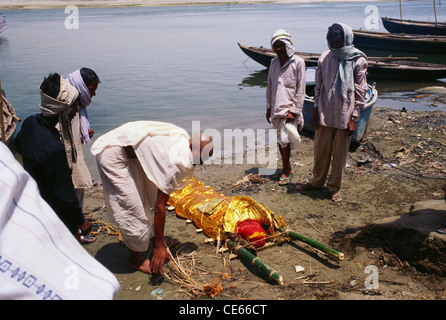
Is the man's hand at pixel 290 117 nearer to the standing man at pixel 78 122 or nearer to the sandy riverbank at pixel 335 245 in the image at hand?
the sandy riverbank at pixel 335 245

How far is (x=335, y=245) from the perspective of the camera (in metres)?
3.76

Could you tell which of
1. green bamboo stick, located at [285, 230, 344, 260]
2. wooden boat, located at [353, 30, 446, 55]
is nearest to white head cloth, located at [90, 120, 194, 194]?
green bamboo stick, located at [285, 230, 344, 260]

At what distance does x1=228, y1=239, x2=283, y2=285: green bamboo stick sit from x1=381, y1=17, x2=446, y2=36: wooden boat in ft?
75.9

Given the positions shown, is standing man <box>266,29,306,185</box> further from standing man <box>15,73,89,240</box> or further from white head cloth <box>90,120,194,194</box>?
standing man <box>15,73,89,240</box>

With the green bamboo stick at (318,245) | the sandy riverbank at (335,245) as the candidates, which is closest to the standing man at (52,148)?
the sandy riverbank at (335,245)

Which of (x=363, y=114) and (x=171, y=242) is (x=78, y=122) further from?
(x=363, y=114)

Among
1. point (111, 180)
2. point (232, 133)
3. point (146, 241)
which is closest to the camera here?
point (111, 180)

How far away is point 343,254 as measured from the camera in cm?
343

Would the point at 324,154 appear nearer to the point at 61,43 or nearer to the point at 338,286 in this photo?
the point at 338,286

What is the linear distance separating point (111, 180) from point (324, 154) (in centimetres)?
278

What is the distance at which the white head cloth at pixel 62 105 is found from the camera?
2998 mm

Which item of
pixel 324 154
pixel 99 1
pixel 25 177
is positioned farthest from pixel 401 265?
pixel 99 1

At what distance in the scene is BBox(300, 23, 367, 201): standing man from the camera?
167 inches

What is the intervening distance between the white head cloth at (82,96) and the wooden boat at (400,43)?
18.1 m
